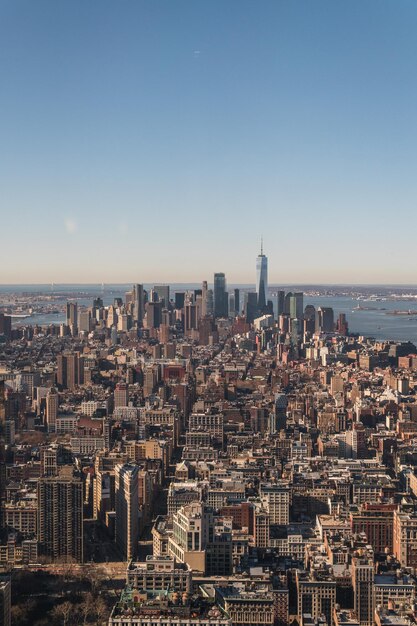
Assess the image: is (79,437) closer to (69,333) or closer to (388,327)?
(69,333)

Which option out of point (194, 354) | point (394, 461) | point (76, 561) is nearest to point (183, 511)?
point (76, 561)

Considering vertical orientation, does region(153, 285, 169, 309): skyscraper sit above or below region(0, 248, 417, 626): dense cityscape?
above

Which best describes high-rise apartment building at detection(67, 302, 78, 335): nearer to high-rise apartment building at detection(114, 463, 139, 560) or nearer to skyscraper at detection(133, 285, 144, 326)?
skyscraper at detection(133, 285, 144, 326)

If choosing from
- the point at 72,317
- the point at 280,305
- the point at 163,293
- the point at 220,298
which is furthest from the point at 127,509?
the point at 280,305

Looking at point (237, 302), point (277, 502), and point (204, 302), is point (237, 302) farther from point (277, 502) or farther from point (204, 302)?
point (277, 502)

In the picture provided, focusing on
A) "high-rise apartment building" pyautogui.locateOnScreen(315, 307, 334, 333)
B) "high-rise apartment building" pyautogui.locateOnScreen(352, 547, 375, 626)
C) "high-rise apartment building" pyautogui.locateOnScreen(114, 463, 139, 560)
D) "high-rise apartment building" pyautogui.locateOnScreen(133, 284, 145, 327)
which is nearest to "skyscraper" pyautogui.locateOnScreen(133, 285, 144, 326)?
"high-rise apartment building" pyautogui.locateOnScreen(133, 284, 145, 327)

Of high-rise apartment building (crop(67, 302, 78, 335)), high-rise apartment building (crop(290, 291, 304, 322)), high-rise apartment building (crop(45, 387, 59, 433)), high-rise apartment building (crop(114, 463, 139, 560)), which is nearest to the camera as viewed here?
high-rise apartment building (crop(114, 463, 139, 560))
